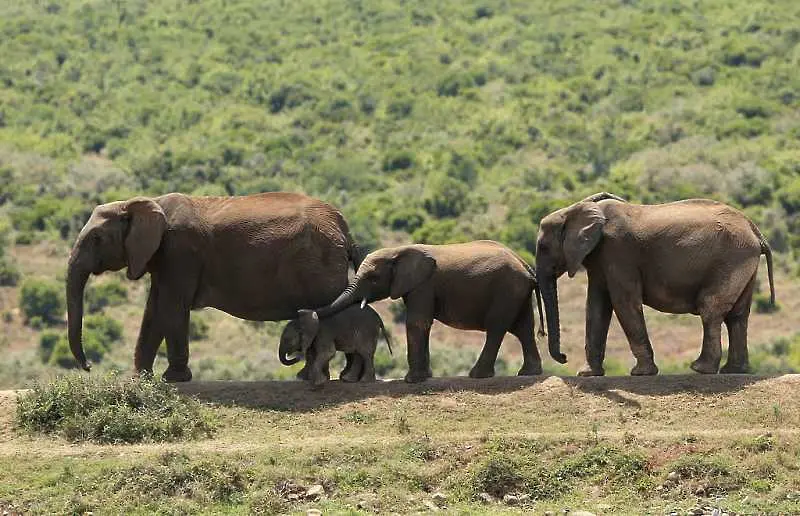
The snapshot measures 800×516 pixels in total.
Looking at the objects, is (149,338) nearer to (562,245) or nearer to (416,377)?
(416,377)

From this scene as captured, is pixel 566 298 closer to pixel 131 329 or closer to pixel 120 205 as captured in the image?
pixel 131 329

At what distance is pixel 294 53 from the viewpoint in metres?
92.3

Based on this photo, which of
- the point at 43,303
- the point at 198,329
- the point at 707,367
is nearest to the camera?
the point at 707,367

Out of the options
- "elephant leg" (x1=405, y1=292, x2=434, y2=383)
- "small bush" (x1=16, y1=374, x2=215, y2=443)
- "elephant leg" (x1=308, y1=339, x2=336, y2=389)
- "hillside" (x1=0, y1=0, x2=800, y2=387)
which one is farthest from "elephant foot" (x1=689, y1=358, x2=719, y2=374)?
"hillside" (x1=0, y1=0, x2=800, y2=387)

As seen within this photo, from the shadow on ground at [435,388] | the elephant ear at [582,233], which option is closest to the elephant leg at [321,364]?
the shadow on ground at [435,388]

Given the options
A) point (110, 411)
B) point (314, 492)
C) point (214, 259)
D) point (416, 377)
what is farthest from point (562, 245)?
point (110, 411)

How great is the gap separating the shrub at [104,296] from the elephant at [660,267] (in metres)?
34.7

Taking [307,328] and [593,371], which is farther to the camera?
[593,371]

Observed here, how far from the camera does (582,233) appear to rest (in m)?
21.8

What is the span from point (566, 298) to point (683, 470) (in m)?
34.8

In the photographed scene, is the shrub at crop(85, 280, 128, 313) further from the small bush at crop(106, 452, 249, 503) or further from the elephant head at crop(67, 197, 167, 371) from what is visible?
the small bush at crop(106, 452, 249, 503)

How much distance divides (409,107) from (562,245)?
63.0 meters

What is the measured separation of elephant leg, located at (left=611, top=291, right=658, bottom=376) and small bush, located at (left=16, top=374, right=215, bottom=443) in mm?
5003

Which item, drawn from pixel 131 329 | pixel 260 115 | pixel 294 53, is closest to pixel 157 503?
pixel 131 329
